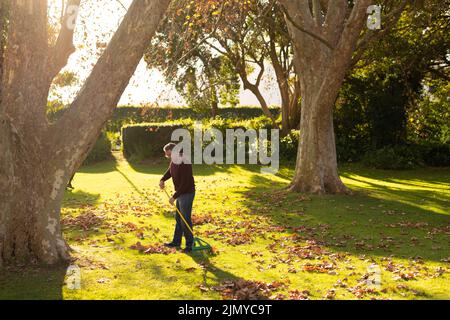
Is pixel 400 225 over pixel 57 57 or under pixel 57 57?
under

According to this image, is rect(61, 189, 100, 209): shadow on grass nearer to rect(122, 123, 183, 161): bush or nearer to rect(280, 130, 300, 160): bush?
rect(122, 123, 183, 161): bush

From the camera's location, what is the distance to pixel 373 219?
13758 mm

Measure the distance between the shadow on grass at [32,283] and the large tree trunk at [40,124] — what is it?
29cm

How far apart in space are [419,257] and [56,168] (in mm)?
7055

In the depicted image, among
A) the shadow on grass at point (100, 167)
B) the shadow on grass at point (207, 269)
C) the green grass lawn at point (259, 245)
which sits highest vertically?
the shadow on grass at point (100, 167)

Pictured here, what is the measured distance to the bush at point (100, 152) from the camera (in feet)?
93.3

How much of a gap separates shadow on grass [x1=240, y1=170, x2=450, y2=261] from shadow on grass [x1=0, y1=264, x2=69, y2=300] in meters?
5.72

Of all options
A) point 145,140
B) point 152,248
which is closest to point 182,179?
point 152,248

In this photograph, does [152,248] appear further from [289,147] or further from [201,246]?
[289,147]

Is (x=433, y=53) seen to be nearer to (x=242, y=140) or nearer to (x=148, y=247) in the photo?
(x=242, y=140)

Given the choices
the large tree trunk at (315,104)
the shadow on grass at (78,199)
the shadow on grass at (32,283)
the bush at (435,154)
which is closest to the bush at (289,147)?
the bush at (435,154)

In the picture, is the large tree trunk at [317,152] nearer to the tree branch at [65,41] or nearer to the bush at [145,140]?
the tree branch at [65,41]

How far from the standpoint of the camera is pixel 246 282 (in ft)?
27.0
